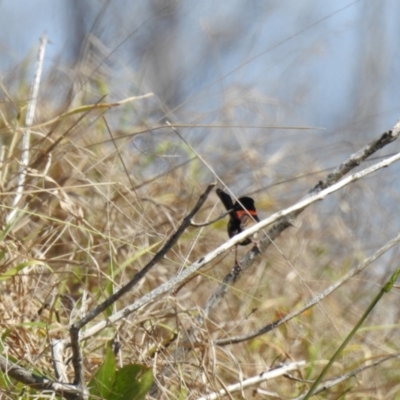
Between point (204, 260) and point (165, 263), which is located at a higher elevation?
point (204, 260)

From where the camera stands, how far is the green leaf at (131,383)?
4.18ft

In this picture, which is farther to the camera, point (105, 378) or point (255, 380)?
point (255, 380)

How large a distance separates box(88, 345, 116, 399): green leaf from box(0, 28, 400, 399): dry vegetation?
0.07 meters

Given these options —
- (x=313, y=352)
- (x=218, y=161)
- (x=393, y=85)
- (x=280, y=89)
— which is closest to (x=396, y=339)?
(x=313, y=352)

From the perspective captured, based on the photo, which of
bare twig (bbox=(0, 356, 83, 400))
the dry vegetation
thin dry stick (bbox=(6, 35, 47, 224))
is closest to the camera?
bare twig (bbox=(0, 356, 83, 400))

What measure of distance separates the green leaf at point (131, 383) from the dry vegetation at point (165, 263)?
0.16ft

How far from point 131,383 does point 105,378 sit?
0.04 metres

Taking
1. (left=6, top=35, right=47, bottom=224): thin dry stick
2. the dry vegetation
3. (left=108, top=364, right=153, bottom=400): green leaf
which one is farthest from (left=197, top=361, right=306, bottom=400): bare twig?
(left=6, top=35, right=47, bottom=224): thin dry stick

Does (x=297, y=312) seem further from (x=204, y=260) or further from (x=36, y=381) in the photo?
(x=36, y=381)

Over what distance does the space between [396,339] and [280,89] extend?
161 cm

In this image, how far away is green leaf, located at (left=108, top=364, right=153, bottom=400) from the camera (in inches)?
50.2

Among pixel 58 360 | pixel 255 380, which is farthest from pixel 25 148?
pixel 255 380

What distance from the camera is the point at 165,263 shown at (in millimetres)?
1843

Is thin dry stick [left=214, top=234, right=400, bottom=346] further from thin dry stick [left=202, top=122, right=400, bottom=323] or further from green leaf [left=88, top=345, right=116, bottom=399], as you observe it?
green leaf [left=88, top=345, right=116, bottom=399]
